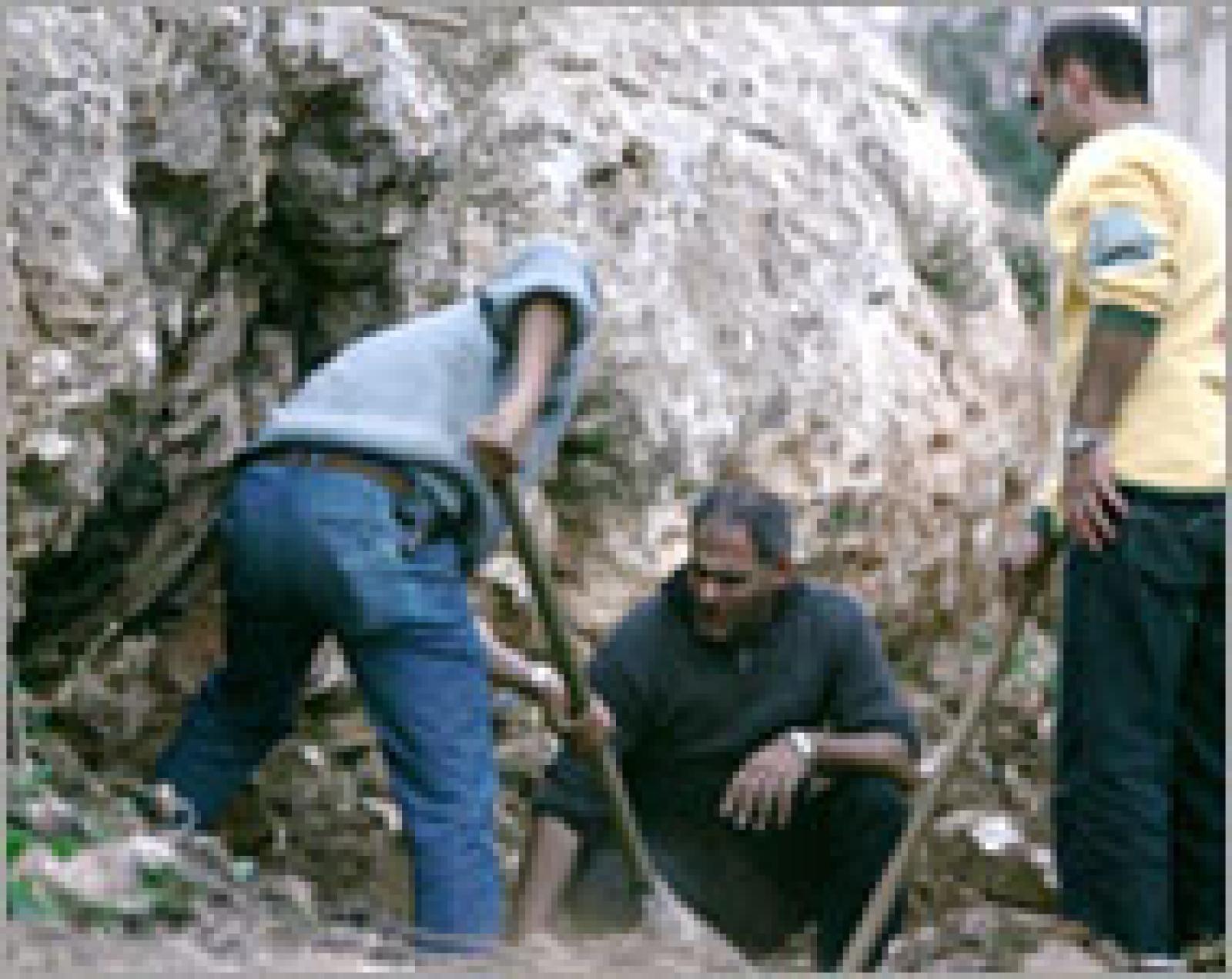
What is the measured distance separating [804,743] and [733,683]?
9.5 inches

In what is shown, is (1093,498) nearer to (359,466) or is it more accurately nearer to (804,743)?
(804,743)

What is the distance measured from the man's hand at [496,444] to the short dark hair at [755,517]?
63 centimetres

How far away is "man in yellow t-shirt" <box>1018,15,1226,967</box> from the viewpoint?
4324 millimetres

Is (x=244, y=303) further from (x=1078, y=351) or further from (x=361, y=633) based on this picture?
(x=1078, y=351)

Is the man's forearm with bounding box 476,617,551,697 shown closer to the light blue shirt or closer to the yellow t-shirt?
the light blue shirt

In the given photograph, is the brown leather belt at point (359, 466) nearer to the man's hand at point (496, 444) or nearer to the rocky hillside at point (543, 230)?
the man's hand at point (496, 444)

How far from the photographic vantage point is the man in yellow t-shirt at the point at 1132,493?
14.2ft

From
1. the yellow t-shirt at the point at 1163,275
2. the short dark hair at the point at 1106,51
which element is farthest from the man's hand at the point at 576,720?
the short dark hair at the point at 1106,51

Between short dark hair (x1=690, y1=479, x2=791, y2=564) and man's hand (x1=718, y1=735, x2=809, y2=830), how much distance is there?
39 centimetres

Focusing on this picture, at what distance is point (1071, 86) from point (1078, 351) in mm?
560

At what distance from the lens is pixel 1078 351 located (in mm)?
4512

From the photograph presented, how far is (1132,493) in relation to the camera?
14.4ft

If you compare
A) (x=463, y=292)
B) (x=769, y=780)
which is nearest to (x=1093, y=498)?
(x=769, y=780)

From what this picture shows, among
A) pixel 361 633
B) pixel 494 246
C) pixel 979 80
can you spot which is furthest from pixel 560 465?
pixel 979 80
